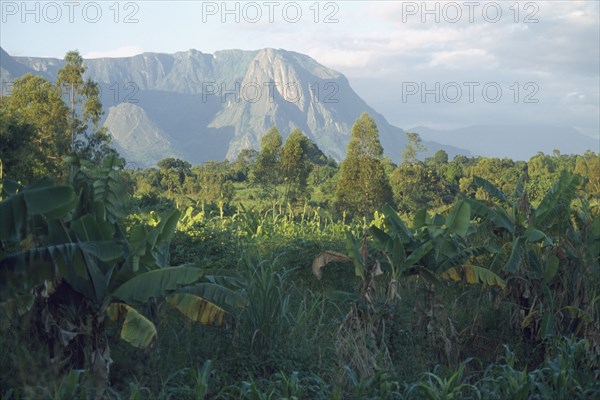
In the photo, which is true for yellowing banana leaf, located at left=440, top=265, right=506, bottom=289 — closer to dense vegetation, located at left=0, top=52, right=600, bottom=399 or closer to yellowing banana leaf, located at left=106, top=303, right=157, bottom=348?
dense vegetation, located at left=0, top=52, right=600, bottom=399

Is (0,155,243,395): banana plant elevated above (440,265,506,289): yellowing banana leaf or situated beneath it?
elevated above

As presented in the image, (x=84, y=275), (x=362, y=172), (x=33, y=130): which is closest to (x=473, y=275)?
(x=84, y=275)

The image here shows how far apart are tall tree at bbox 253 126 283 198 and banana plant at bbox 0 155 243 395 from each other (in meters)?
33.2

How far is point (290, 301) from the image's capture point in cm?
920

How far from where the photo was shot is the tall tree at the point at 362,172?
37.7 meters

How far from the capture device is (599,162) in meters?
42.9

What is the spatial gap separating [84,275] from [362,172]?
106 ft

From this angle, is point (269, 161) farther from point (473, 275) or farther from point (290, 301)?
point (473, 275)

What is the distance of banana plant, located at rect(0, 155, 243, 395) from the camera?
5672 mm

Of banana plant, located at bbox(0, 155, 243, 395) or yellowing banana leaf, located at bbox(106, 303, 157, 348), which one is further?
yellowing banana leaf, located at bbox(106, 303, 157, 348)

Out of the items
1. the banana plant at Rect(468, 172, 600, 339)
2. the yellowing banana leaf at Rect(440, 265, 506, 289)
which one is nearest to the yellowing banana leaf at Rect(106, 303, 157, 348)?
the yellowing banana leaf at Rect(440, 265, 506, 289)

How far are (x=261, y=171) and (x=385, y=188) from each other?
7054 millimetres

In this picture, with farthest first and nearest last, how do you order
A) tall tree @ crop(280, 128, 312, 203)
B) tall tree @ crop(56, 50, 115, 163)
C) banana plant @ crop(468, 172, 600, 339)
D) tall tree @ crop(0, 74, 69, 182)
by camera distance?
tall tree @ crop(280, 128, 312, 203), tall tree @ crop(56, 50, 115, 163), tall tree @ crop(0, 74, 69, 182), banana plant @ crop(468, 172, 600, 339)

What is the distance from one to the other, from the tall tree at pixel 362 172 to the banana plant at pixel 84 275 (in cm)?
3074
